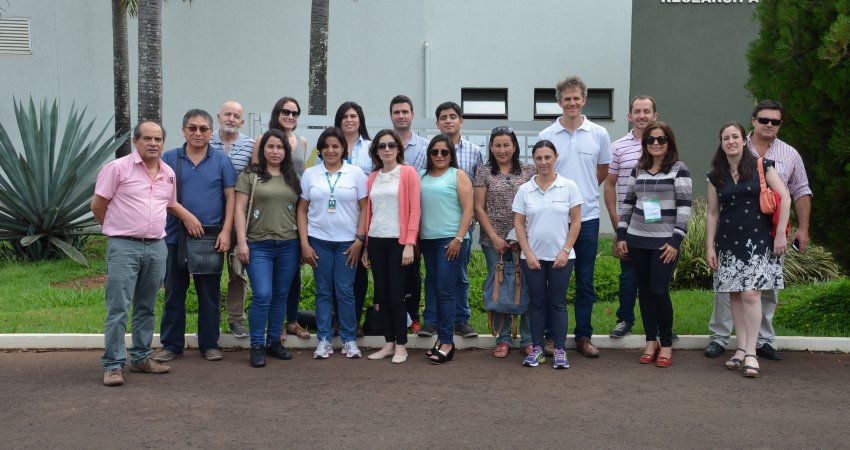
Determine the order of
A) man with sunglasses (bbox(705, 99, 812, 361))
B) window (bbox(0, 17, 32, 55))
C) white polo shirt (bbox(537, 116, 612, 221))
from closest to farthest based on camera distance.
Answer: man with sunglasses (bbox(705, 99, 812, 361)) → white polo shirt (bbox(537, 116, 612, 221)) → window (bbox(0, 17, 32, 55))

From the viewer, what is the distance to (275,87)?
51.6 feet

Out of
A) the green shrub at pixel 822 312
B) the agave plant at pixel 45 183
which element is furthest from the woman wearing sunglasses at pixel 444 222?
the agave plant at pixel 45 183

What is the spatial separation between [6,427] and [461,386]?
9.41 ft

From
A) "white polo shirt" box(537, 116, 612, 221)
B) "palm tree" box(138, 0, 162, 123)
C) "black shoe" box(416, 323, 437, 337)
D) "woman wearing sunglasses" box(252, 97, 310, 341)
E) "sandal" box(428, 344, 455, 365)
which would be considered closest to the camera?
"sandal" box(428, 344, 455, 365)

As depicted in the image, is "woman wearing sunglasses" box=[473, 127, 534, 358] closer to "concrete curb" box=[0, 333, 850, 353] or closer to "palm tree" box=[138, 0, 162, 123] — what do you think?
"concrete curb" box=[0, 333, 850, 353]

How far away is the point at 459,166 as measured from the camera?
22.8ft

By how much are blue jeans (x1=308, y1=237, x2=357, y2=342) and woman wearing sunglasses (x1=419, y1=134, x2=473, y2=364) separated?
0.65 meters

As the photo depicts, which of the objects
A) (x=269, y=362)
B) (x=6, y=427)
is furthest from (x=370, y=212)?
(x=6, y=427)

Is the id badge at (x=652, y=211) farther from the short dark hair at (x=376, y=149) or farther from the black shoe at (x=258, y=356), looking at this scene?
the black shoe at (x=258, y=356)

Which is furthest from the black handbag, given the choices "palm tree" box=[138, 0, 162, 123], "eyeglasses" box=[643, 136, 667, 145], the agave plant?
"palm tree" box=[138, 0, 162, 123]

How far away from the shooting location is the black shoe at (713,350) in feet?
22.0

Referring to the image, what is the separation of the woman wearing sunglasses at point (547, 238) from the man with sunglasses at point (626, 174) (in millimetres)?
636

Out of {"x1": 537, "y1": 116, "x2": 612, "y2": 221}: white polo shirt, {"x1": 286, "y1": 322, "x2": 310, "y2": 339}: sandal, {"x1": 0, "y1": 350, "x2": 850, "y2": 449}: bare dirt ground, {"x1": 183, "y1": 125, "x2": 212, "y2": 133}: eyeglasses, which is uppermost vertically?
{"x1": 183, "y1": 125, "x2": 212, "y2": 133}: eyeglasses

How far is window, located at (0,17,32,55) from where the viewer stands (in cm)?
1545
